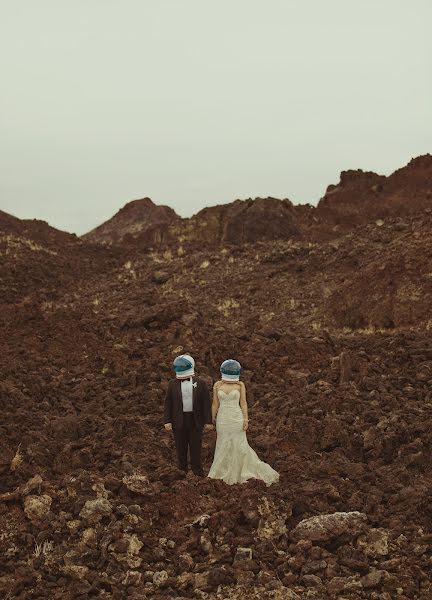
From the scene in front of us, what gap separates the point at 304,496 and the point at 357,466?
1095 millimetres

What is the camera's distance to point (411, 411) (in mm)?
9008

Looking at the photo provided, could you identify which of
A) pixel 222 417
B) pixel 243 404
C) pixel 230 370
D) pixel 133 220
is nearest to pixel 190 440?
pixel 222 417

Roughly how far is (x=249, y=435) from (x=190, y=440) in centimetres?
178

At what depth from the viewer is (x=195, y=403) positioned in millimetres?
7379

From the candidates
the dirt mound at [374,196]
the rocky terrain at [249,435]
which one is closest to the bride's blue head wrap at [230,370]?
the rocky terrain at [249,435]

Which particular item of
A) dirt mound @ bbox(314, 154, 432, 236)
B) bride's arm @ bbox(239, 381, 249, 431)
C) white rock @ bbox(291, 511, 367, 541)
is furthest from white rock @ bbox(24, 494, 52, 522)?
dirt mound @ bbox(314, 154, 432, 236)

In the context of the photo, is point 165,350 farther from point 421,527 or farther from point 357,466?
point 421,527

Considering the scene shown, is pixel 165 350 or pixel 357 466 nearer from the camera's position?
pixel 357 466

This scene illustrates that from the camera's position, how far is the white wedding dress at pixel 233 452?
283 inches

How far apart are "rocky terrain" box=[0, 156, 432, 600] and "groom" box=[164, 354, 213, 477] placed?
0.43 metres

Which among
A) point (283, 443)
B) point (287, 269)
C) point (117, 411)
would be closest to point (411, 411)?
point (283, 443)

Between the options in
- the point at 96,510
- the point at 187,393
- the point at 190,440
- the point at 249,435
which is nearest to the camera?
the point at 96,510

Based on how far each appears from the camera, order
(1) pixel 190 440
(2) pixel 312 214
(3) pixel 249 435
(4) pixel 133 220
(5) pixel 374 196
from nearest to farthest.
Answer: (1) pixel 190 440 < (3) pixel 249 435 < (2) pixel 312 214 < (5) pixel 374 196 < (4) pixel 133 220

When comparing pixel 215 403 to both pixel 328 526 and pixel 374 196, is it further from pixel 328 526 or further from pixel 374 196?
pixel 374 196
